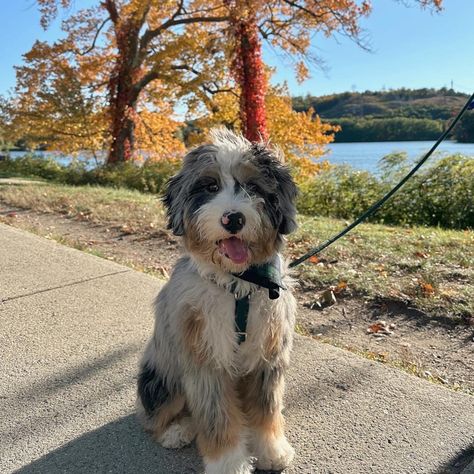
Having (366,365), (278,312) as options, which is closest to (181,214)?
(278,312)

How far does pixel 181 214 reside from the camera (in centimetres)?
244

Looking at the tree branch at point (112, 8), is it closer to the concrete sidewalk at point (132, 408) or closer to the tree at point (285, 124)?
the tree at point (285, 124)

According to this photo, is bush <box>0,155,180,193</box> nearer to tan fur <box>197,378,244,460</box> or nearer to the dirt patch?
the dirt patch

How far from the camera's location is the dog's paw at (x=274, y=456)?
2.51m

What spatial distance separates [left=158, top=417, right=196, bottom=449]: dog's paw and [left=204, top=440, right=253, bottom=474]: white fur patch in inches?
11.3

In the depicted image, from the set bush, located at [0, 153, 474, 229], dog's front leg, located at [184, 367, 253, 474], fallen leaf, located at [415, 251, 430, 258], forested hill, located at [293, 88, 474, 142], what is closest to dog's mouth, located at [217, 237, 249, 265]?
dog's front leg, located at [184, 367, 253, 474]

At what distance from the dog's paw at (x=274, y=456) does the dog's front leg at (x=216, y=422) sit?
98mm

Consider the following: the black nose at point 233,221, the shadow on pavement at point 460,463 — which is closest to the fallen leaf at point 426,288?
the shadow on pavement at point 460,463

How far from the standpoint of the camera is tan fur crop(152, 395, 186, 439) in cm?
267

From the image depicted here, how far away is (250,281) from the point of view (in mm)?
2451

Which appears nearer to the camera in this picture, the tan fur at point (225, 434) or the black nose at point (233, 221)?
the black nose at point (233, 221)

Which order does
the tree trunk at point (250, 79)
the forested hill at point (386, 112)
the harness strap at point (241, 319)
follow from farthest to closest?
the forested hill at point (386, 112), the tree trunk at point (250, 79), the harness strap at point (241, 319)

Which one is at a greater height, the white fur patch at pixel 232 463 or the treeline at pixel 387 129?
the treeline at pixel 387 129

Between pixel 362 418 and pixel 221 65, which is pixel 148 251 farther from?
pixel 221 65
